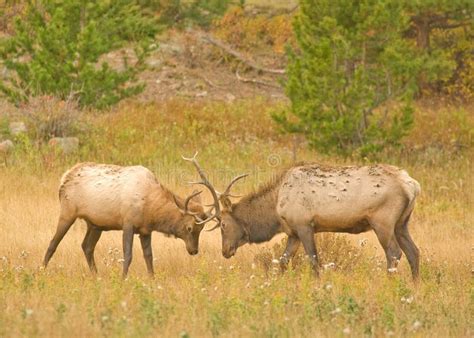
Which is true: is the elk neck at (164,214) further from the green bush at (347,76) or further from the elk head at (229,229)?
the green bush at (347,76)

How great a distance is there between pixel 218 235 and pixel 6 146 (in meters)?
7.50

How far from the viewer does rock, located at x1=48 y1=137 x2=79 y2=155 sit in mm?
20922

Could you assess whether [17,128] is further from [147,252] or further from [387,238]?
[387,238]

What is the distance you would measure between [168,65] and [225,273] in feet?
58.2

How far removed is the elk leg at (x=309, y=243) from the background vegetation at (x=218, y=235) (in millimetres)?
217

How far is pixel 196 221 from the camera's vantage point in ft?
39.4

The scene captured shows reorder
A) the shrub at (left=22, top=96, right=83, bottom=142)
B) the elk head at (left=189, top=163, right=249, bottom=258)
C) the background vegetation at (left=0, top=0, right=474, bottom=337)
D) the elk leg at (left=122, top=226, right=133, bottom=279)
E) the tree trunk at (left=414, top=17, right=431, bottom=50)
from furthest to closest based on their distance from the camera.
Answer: the tree trunk at (left=414, top=17, right=431, bottom=50)
the shrub at (left=22, top=96, right=83, bottom=142)
the elk head at (left=189, top=163, right=249, bottom=258)
the elk leg at (left=122, top=226, right=133, bottom=279)
the background vegetation at (left=0, top=0, right=474, bottom=337)

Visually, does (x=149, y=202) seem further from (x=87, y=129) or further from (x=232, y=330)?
(x=87, y=129)

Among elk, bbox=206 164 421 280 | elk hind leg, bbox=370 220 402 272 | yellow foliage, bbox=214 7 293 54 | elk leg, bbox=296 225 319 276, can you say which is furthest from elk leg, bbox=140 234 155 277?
yellow foliage, bbox=214 7 293 54

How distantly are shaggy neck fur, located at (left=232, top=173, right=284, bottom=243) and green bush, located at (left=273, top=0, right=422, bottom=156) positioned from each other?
773 cm

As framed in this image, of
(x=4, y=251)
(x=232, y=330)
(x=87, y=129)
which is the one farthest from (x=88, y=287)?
(x=87, y=129)

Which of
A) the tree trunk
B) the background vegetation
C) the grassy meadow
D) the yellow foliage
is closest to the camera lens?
the grassy meadow

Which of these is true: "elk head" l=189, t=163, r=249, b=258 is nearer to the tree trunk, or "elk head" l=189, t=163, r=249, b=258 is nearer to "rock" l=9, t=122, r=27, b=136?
"rock" l=9, t=122, r=27, b=136

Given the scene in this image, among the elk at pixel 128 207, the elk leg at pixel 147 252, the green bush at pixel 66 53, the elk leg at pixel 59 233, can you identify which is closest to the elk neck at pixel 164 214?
the elk at pixel 128 207
